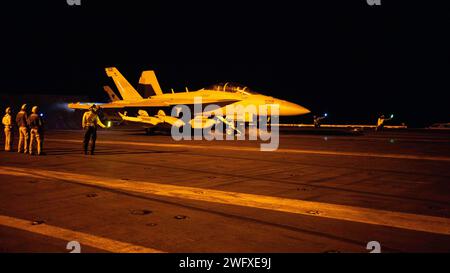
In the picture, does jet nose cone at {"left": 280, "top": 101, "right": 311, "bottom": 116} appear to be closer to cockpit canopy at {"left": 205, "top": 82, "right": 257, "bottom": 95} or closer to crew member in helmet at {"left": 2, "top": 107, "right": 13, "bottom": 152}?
cockpit canopy at {"left": 205, "top": 82, "right": 257, "bottom": 95}

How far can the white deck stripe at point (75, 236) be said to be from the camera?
422 cm

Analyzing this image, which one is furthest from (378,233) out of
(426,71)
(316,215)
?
(426,71)

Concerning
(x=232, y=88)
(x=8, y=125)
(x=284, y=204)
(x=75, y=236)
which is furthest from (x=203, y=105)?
(x=75, y=236)

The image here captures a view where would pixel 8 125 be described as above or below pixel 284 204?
above

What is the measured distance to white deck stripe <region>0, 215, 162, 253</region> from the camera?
4.22 m

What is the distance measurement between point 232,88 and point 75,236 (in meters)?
17.6

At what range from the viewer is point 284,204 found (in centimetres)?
625

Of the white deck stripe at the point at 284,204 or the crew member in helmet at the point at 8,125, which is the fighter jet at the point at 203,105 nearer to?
the crew member in helmet at the point at 8,125

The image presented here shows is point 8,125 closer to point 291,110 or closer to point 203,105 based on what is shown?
point 203,105

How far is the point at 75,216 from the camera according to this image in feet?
18.2

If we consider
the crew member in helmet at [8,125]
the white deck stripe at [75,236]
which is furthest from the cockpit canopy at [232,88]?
the white deck stripe at [75,236]

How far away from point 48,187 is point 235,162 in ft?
17.6
